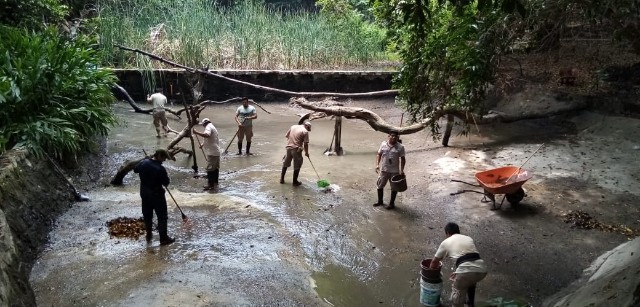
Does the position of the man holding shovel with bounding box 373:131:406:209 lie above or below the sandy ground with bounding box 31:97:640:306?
above

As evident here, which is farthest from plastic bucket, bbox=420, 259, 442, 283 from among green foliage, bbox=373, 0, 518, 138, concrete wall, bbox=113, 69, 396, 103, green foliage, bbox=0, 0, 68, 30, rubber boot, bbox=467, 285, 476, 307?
concrete wall, bbox=113, 69, 396, 103

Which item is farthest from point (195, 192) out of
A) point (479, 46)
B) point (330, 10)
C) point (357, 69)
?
point (330, 10)

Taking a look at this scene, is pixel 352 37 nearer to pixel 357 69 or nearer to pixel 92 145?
pixel 357 69

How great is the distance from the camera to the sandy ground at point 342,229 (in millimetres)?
5824

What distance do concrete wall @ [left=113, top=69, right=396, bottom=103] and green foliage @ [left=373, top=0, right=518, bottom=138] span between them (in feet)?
31.4

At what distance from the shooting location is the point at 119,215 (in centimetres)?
771

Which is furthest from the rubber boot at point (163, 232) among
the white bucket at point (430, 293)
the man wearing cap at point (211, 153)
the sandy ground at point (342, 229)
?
the white bucket at point (430, 293)

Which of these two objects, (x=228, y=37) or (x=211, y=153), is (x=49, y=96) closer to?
(x=211, y=153)

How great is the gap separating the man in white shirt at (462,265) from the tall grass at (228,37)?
13379 mm

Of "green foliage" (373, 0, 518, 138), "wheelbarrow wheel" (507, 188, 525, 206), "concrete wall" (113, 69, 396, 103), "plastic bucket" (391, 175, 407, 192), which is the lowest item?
"wheelbarrow wheel" (507, 188, 525, 206)

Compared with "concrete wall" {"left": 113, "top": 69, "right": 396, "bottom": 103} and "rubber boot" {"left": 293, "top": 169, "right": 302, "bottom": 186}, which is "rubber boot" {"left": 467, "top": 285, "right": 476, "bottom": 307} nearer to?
"rubber boot" {"left": 293, "top": 169, "right": 302, "bottom": 186}

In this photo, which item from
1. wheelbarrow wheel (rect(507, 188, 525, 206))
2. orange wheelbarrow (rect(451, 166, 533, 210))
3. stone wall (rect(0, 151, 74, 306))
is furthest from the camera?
wheelbarrow wheel (rect(507, 188, 525, 206))

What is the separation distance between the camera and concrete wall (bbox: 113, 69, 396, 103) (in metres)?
16.8

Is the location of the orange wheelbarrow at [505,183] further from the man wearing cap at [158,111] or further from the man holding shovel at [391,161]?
the man wearing cap at [158,111]
